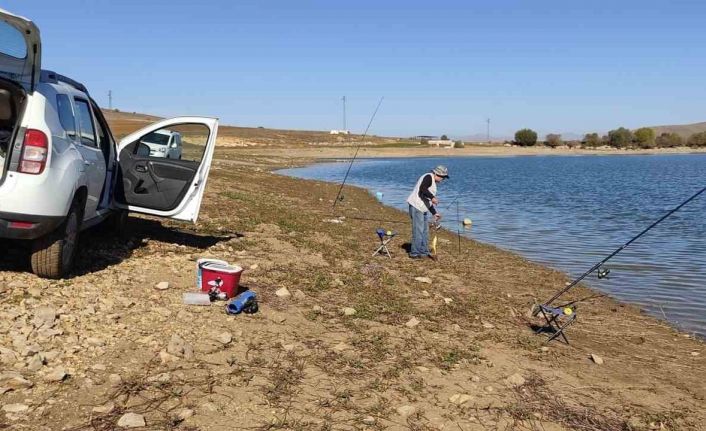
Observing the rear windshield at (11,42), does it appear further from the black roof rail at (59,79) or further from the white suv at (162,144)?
the white suv at (162,144)

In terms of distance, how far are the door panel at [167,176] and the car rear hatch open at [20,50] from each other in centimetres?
239

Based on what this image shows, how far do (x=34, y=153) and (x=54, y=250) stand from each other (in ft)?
3.37

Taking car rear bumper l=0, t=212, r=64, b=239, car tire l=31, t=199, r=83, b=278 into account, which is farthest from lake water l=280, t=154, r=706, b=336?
car rear bumper l=0, t=212, r=64, b=239

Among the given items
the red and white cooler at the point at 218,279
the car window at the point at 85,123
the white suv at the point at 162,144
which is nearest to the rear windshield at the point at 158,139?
the white suv at the point at 162,144

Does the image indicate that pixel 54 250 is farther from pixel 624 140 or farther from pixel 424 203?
pixel 624 140

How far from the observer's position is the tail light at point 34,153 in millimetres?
5523

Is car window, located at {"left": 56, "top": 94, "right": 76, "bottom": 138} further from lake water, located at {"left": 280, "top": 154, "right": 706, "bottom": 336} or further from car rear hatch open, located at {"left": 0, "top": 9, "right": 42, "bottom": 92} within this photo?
lake water, located at {"left": 280, "top": 154, "right": 706, "bottom": 336}

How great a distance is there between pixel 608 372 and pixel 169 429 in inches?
167

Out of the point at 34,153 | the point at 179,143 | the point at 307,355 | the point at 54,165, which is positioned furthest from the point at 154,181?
the point at 307,355

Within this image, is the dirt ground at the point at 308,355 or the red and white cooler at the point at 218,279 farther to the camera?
the red and white cooler at the point at 218,279

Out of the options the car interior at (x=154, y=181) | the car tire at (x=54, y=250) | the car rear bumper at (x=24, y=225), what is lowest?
the car tire at (x=54, y=250)

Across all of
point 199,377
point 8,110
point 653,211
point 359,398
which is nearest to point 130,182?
point 8,110

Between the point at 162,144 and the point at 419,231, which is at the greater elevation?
the point at 162,144

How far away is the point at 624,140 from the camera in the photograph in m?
135
